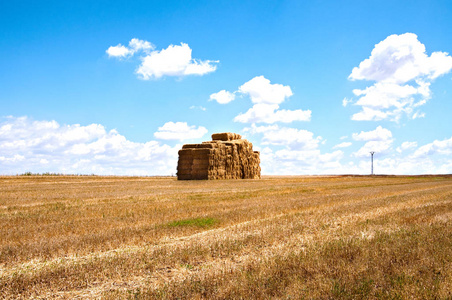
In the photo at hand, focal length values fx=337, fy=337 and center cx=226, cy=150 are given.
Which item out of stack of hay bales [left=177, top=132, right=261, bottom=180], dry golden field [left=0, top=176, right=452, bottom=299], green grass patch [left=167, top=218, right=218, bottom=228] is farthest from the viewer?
stack of hay bales [left=177, top=132, right=261, bottom=180]

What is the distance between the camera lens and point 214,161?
6856cm

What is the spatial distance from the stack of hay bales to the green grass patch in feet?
177

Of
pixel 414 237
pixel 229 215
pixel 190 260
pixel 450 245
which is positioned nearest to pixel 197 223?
pixel 229 215

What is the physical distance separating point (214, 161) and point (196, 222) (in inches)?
2219

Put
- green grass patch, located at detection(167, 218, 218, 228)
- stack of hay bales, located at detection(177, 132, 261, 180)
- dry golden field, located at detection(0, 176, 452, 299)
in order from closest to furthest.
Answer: dry golden field, located at detection(0, 176, 452, 299) < green grass patch, located at detection(167, 218, 218, 228) < stack of hay bales, located at detection(177, 132, 261, 180)

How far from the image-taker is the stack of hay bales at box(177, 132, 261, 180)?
6800cm

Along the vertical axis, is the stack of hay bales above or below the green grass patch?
above

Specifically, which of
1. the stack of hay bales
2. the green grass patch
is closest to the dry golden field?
the green grass patch

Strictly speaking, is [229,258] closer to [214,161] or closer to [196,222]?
[196,222]

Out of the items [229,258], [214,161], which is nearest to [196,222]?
[229,258]

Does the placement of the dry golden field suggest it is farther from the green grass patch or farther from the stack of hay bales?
the stack of hay bales

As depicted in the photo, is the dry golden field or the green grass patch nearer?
the dry golden field

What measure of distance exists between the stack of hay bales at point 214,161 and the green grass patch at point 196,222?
54.1m

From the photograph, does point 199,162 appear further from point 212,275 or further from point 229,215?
point 212,275
